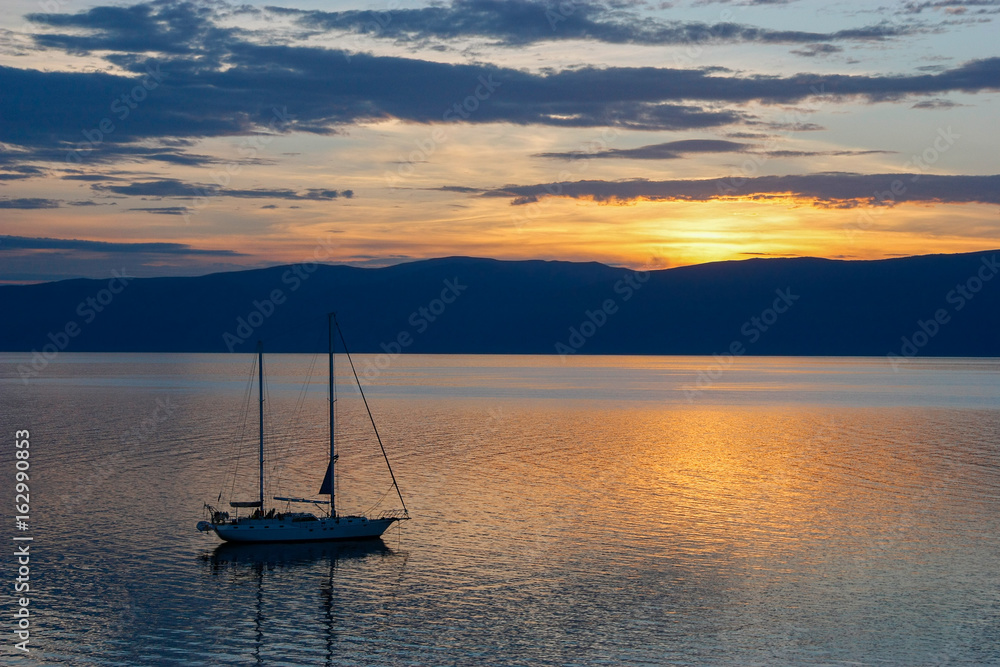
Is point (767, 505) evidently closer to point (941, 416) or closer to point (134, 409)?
point (941, 416)

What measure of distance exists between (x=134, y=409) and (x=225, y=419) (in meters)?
25.7

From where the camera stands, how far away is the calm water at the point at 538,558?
127 feet

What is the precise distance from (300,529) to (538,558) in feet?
49.8

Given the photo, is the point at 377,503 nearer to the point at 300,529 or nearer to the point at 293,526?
the point at 300,529

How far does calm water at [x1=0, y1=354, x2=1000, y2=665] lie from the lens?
38.7 m

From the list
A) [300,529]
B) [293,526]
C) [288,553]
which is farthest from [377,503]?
[288,553]

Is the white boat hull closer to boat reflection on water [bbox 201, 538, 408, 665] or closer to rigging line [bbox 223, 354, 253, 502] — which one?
boat reflection on water [bbox 201, 538, 408, 665]

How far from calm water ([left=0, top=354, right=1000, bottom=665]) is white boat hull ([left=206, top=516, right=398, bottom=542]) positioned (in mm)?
987

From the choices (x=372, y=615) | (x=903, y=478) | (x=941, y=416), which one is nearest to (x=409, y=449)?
(x=903, y=478)

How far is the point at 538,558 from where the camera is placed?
52.0 m

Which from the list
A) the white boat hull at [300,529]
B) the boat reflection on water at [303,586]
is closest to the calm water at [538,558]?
the boat reflection on water at [303,586]

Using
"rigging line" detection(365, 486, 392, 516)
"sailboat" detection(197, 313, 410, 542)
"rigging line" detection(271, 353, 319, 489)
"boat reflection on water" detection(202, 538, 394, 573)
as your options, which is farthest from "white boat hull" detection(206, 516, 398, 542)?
"rigging line" detection(271, 353, 319, 489)

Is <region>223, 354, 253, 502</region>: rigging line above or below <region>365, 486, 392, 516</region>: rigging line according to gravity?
above

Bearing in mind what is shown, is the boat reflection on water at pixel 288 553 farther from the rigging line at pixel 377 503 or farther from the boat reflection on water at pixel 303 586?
the rigging line at pixel 377 503
